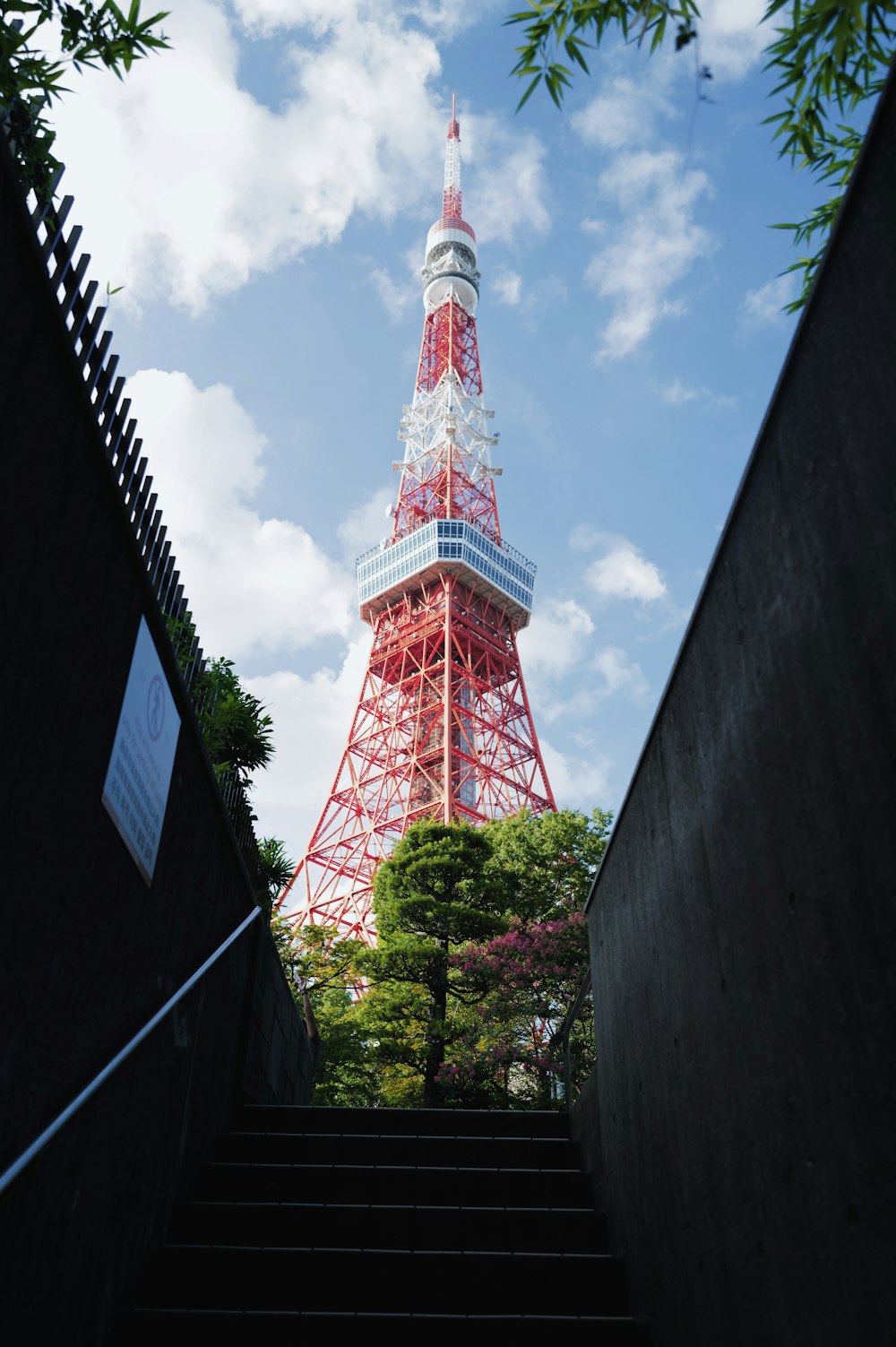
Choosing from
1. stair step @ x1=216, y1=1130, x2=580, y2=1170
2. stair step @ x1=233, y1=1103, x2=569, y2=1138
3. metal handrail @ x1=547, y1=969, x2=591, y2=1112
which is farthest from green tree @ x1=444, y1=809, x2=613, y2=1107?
stair step @ x1=216, y1=1130, x2=580, y2=1170

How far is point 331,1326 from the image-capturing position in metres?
2.44

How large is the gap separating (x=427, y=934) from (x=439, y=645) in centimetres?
1702

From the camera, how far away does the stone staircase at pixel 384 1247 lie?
245cm

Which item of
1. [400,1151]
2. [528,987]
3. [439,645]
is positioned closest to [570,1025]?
[400,1151]

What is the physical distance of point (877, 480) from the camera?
1333 millimetres

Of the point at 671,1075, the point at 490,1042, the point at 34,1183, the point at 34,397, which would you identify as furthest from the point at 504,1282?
the point at 490,1042

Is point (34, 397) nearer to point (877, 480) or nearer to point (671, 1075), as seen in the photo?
point (877, 480)

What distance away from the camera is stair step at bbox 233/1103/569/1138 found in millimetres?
4070

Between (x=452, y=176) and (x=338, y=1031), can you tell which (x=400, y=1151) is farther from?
(x=452, y=176)

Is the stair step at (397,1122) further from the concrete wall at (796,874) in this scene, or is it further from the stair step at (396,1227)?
the concrete wall at (796,874)

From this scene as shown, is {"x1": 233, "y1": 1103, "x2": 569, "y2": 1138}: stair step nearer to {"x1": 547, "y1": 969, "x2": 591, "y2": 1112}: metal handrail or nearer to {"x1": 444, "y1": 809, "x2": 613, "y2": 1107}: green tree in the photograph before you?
{"x1": 547, "y1": 969, "x2": 591, "y2": 1112}: metal handrail

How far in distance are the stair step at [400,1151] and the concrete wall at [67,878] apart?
27.0 inches

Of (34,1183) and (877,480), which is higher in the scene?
(877,480)

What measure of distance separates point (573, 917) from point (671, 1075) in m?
10.8
